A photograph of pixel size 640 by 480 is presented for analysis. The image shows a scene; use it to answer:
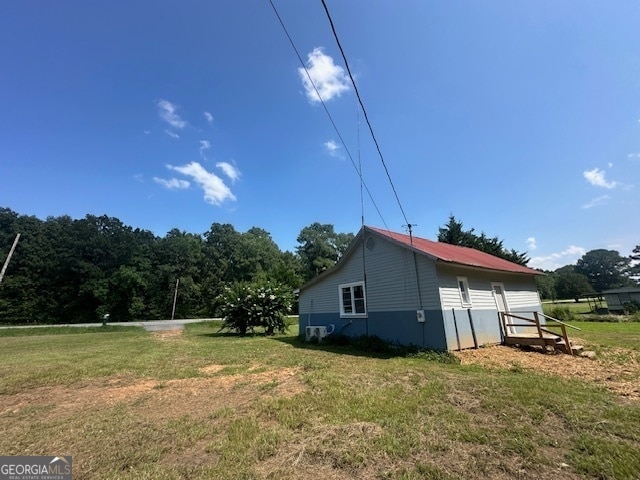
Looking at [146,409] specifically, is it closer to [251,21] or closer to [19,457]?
[19,457]

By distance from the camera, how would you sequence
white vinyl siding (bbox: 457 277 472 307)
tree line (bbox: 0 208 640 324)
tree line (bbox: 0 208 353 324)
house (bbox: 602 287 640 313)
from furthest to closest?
tree line (bbox: 0 208 353 324), tree line (bbox: 0 208 640 324), house (bbox: 602 287 640 313), white vinyl siding (bbox: 457 277 472 307)

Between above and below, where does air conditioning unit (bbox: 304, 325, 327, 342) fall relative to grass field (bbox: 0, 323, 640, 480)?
above

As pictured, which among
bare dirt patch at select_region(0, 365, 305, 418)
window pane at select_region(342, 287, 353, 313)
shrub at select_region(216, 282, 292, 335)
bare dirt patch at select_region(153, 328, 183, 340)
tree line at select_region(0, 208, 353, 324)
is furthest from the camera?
tree line at select_region(0, 208, 353, 324)

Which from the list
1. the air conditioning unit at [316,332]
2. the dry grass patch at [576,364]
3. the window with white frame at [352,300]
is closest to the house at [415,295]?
the window with white frame at [352,300]

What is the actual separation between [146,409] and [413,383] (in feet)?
15.4

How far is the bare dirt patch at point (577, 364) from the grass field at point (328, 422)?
208 millimetres

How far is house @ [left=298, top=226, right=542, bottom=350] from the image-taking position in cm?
946

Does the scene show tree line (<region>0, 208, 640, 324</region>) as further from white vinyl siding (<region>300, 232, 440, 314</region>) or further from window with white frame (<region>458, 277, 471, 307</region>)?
window with white frame (<region>458, 277, 471, 307</region>)

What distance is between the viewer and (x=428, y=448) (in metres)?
3.24

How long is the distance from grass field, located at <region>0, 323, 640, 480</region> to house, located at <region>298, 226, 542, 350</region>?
237cm

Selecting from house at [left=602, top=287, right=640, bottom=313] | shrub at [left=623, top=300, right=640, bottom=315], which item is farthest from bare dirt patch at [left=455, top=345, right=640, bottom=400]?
house at [left=602, top=287, right=640, bottom=313]

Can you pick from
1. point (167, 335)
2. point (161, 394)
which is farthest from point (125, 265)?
point (161, 394)

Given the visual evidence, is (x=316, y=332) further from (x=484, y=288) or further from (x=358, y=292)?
(x=484, y=288)

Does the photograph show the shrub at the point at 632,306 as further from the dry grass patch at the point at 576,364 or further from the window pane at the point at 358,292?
the window pane at the point at 358,292
